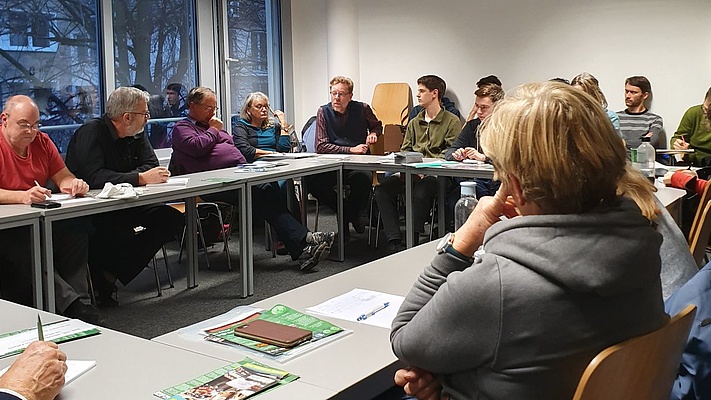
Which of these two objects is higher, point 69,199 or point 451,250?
point 451,250

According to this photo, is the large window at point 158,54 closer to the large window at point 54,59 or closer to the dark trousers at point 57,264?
the large window at point 54,59

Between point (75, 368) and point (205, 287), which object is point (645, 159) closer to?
point (205, 287)

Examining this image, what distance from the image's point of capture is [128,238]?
436 centimetres

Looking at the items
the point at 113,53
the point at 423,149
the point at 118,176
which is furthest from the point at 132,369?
the point at 113,53

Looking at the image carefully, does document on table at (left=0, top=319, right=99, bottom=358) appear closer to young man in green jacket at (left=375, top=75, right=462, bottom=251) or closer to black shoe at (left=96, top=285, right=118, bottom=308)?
black shoe at (left=96, top=285, right=118, bottom=308)

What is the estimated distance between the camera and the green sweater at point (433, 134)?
6.28 m

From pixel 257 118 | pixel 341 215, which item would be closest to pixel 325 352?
pixel 341 215

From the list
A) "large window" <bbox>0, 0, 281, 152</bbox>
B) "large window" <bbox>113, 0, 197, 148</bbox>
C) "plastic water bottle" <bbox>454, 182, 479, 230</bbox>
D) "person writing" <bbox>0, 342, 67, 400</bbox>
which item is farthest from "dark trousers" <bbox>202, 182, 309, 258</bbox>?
"person writing" <bbox>0, 342, 67, 400</bbox>

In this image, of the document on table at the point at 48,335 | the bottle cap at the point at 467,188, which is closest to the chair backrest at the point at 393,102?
the bottle cap at the point at 467,188

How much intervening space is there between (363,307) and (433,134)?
14.8ft

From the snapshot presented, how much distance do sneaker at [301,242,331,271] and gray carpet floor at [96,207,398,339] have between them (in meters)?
0.06

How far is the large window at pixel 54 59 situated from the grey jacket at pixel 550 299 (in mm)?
5438

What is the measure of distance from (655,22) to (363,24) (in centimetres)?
322

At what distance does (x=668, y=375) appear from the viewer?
1345mm
